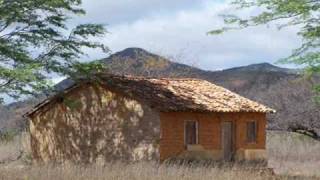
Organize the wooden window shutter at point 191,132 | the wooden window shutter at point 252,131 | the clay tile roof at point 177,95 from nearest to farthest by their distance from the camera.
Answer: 1. the clay tile roof at point 177,95
2. the wooden window shutter at point 191,132
3. the wooden window shutter at point 252,131

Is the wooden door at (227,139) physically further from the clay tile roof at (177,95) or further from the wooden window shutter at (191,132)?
the wooden window shutter at (191,132)

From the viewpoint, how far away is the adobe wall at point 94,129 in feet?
116

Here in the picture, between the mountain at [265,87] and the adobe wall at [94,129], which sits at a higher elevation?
the mountain at [265,87]

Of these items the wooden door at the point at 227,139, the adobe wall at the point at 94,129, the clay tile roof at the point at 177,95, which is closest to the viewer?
the adobe wall at the point at 94,129

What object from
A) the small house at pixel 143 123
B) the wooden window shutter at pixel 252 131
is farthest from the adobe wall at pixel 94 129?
the wooden window shutter at pixel 252 131

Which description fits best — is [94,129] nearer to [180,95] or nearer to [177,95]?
[177,95]

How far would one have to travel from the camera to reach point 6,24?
30.8m

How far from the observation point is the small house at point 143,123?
35531mm

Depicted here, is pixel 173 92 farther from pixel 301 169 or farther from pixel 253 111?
pixel 301 169

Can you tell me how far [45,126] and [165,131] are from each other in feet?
25.0

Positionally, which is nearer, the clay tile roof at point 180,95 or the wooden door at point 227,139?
the clay tile roof at point 180,95

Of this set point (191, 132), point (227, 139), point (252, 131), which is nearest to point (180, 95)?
point (191, 132)

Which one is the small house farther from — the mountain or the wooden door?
the mountain

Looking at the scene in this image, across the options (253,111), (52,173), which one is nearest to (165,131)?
(253,111)
